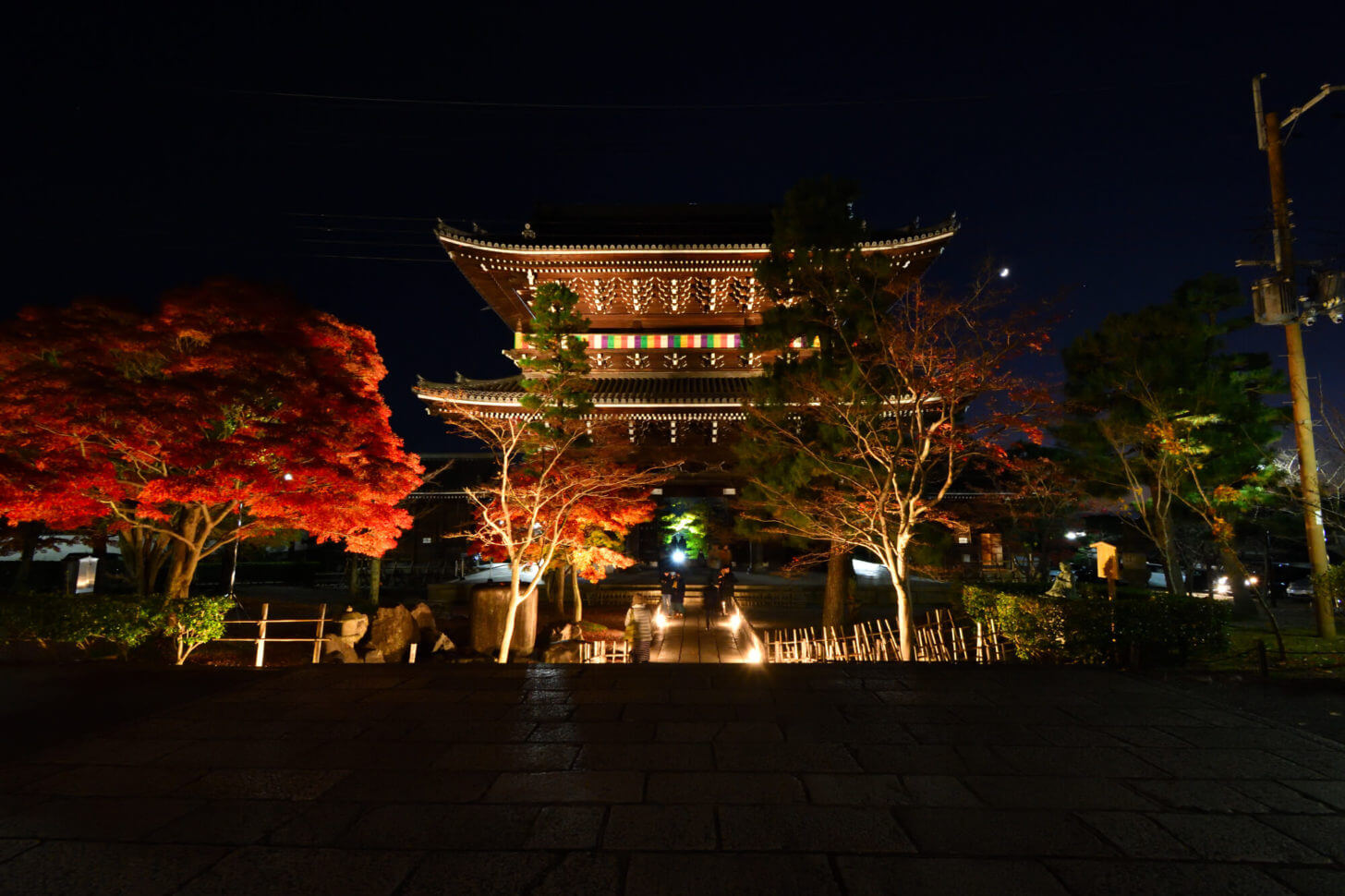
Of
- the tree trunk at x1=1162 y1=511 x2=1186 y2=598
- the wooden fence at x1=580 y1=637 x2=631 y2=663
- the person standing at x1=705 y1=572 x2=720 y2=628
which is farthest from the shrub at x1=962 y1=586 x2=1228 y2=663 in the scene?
the person standing at x1=705 y1=572 x2=720 y2=628

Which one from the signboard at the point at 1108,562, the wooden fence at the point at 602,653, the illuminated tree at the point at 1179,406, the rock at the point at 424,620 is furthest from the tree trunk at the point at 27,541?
the illuminated tree at the point at 1179,406

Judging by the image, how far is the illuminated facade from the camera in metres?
17.3

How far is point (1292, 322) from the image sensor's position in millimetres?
9914

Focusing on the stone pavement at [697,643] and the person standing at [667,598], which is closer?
the stone pavement at [697,643]

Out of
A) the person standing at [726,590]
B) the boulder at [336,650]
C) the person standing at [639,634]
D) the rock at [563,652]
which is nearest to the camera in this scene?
the boulder at [336,650]

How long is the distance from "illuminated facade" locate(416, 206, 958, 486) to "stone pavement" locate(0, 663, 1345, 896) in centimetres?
1271

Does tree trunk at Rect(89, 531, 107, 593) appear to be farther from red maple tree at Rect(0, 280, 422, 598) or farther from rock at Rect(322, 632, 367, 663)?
red maple tree at Rect(0, 280, 422, 598)

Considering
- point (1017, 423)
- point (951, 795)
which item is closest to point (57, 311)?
point (951, 795)

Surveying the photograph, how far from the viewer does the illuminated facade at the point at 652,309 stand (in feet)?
56.6

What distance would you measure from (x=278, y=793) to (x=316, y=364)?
24.0 feet

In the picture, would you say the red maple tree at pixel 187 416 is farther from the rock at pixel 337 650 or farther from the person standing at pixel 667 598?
the person standing at pixel 667 598

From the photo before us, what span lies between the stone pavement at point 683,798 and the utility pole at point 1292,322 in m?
7.07

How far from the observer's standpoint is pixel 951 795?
3.54 m

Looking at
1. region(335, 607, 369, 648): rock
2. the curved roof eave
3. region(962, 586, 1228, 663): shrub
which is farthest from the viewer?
the curved roof eave
